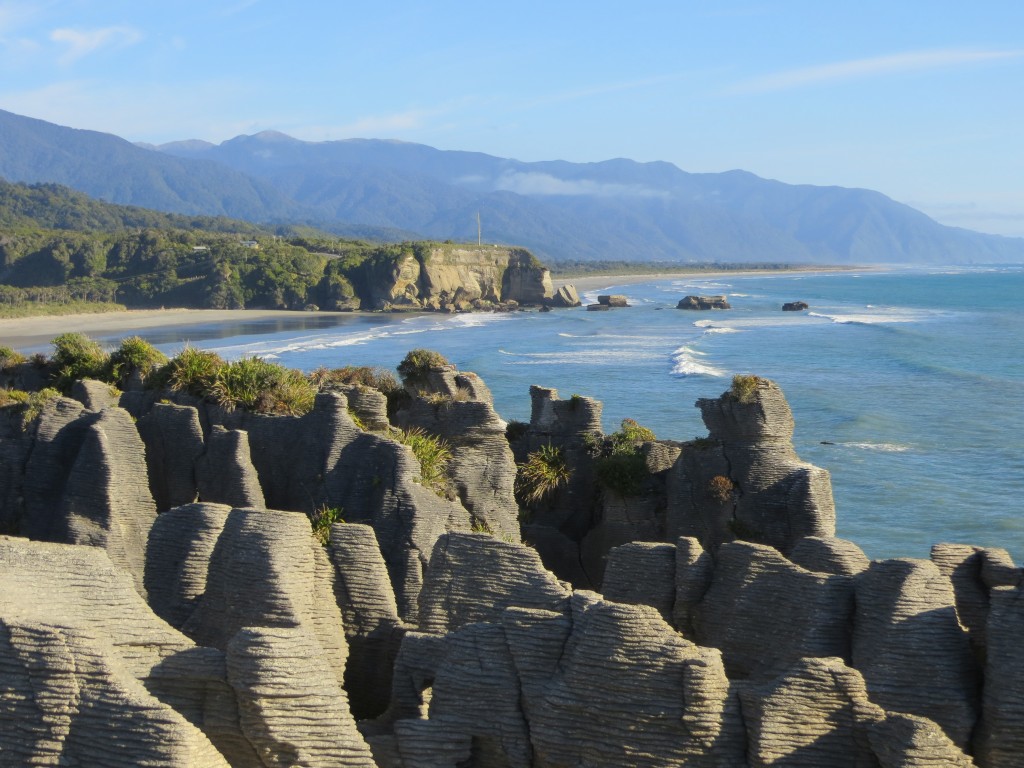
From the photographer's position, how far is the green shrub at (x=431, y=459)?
1709 centimetres

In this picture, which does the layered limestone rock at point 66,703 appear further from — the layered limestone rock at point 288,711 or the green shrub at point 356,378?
the green shrub at point 356,378

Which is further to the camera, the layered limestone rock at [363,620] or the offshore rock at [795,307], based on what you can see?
the offshore rock at [795,307]

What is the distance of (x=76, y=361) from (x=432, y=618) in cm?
1377

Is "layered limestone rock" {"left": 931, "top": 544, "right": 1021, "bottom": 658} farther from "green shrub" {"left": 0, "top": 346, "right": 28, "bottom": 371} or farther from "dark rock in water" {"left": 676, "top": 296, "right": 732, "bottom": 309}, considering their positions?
"dark rock in water" {"left": 676, "top": 296, "right": 732, "bottom": 309}

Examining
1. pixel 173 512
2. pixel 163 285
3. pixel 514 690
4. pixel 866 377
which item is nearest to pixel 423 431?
pixel 173 512

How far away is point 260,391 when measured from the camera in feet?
61.7

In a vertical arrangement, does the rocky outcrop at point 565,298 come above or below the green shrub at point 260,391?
below

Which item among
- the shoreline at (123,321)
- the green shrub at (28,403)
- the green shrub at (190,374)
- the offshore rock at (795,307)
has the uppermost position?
the green shrub at (190,374)

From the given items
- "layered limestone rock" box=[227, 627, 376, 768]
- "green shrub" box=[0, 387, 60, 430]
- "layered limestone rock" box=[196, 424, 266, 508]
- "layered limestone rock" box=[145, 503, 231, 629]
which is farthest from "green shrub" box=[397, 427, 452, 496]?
"layered limestone rock" box=[227, 627, 376, 768]

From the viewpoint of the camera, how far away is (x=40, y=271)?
15288cm

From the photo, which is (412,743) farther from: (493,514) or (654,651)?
(493,514)

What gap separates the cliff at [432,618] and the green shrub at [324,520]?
0.09 m

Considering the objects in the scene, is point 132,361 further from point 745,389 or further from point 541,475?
point 745,389

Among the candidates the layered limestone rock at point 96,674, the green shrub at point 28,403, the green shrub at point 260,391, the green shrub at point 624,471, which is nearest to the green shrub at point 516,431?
the green shrub at point 624,471
